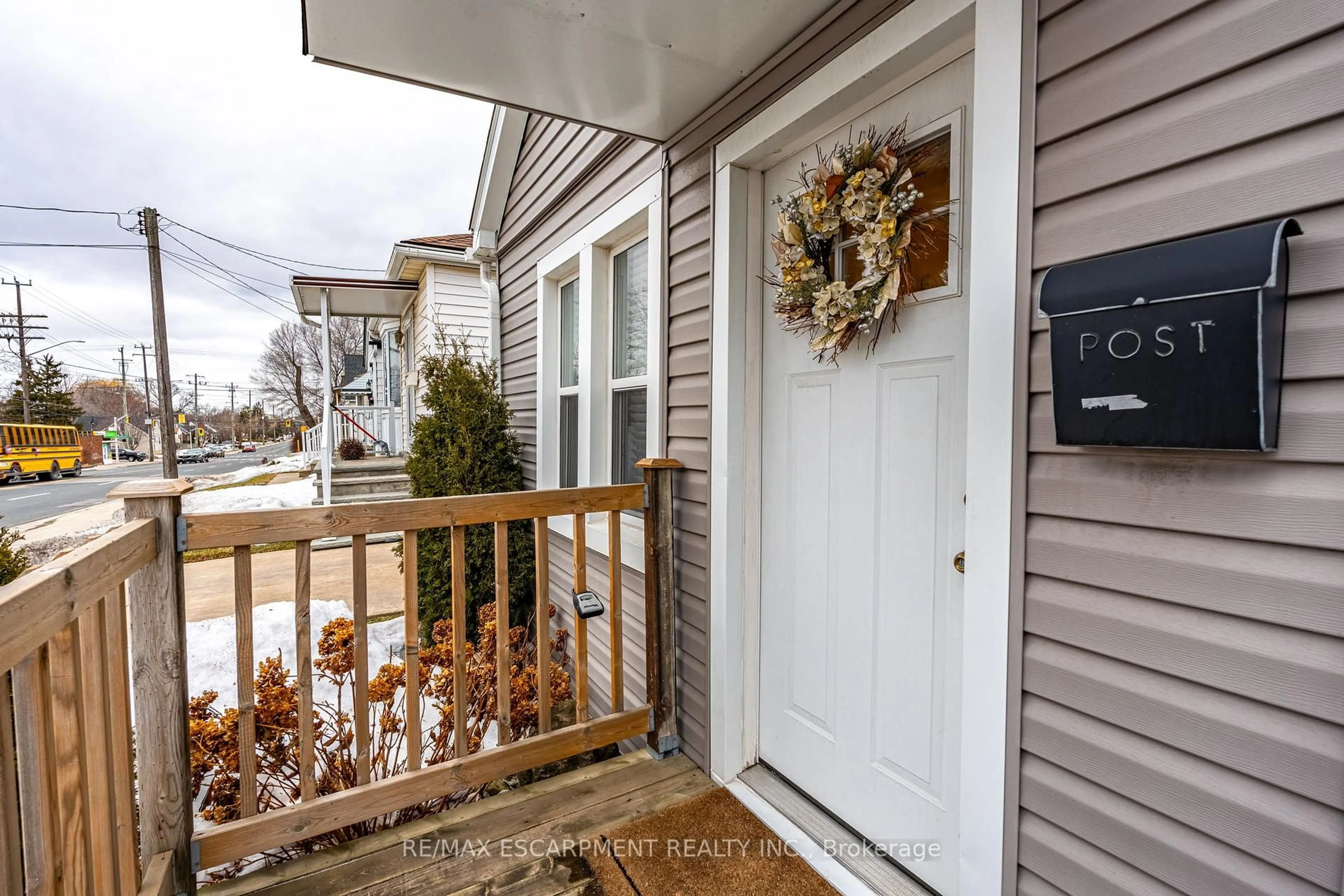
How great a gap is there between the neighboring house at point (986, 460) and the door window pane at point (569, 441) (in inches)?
44.4

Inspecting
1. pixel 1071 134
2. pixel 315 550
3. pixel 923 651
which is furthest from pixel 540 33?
pixel 315 550

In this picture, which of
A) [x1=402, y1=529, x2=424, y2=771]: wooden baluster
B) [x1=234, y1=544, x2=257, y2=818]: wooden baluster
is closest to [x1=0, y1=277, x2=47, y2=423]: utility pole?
[x1=234, y1=544, x2=257, y2=818]: wooden baluster

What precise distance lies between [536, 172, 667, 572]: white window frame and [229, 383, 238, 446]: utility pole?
52.8 meters

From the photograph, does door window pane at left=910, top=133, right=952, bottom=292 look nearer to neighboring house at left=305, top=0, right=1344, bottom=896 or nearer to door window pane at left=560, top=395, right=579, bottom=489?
neighboring house at left=305, top=0, right=1344, bottom=896

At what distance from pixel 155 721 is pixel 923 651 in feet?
6.47

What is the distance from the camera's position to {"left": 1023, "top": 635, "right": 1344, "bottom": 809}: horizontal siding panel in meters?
0.82

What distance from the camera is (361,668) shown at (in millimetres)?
1777

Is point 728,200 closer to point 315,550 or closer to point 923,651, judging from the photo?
point 923,651

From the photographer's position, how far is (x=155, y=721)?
1.44 m

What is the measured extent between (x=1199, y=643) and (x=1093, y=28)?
109cm

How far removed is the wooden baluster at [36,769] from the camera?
31.9 inches

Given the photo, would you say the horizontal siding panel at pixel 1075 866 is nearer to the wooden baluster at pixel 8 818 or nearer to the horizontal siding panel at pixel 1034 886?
the horizontal siding panel at pixel 1034 886

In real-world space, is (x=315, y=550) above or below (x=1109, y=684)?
below

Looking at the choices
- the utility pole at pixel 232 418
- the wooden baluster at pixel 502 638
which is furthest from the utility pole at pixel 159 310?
the utility pole at pixel 232 418
